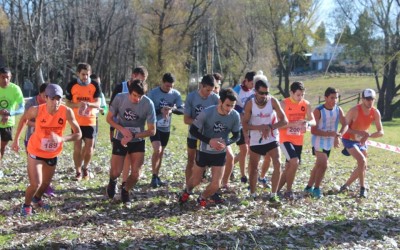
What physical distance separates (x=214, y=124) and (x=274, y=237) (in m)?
2.01

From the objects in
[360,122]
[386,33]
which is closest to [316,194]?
[360,122]

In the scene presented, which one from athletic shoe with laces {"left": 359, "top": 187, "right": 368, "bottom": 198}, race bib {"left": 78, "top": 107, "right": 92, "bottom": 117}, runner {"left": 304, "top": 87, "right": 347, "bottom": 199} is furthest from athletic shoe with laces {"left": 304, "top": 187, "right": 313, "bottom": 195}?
race bib {"left": 78, "top": 107, "right": 92, "bottom": 117}

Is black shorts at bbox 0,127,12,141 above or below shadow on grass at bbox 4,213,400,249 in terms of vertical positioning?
above

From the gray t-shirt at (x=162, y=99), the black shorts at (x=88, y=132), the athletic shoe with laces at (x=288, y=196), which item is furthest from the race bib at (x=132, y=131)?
the athletic shoe with laces at (x=288, y=196)

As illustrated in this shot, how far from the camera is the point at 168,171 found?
41.8ft

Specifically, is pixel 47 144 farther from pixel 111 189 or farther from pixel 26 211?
pixel 111 189

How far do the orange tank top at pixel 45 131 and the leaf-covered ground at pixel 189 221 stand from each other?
100cm

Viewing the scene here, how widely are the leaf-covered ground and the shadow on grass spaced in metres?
0.01

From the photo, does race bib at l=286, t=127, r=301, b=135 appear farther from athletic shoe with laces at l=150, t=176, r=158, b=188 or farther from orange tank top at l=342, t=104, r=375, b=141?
athletic shoe with laces at l=150, t=176, r=158, b=188

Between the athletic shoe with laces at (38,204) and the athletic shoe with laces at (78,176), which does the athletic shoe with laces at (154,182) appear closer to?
the athletic shoe with laces at (78,176)

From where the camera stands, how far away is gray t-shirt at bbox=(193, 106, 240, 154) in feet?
26.2

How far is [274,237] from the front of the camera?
6988mm

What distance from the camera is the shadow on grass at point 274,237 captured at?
6.37 m

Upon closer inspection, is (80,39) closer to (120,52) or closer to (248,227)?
(120,52)
